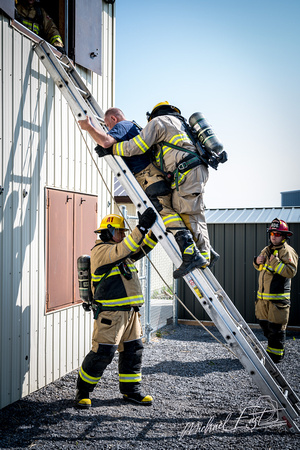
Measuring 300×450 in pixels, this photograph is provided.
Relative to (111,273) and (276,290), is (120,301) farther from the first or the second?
(276,290)

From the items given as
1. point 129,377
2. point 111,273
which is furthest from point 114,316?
point 129,377

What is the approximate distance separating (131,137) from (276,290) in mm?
3673

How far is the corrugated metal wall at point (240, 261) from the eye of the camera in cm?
930

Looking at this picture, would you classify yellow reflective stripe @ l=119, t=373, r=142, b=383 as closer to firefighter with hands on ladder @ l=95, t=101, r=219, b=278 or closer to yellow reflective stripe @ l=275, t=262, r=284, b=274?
firefighter with hands on ladder @ l=95, t=101, r=219, b=278

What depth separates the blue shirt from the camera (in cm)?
413

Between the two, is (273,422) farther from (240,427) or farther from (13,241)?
(13,241)

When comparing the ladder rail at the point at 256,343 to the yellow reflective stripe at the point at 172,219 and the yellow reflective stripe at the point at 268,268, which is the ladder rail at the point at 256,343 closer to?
the yellow reflective stripe at the point at 172,219

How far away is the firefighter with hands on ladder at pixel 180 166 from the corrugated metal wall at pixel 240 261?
18.3 ft

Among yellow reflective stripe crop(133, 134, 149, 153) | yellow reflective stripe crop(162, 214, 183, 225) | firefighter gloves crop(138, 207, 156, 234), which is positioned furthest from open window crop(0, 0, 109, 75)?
yellow reflective stripe crop(162, 214, 183, 225)

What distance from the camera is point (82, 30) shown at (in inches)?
244

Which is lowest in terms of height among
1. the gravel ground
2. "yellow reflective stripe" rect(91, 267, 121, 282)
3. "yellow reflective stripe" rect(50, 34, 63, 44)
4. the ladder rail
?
the gravel ground

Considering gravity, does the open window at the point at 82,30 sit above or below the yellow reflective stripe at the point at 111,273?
above

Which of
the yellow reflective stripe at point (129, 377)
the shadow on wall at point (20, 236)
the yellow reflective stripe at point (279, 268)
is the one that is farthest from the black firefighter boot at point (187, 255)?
the yellow reflective stripe at point (279, 268)

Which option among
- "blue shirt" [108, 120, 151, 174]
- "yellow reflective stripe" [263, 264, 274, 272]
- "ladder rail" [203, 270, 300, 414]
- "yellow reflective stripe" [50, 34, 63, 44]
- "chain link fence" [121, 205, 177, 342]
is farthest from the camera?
"chain link fence" [121, 205, 177, 342]
